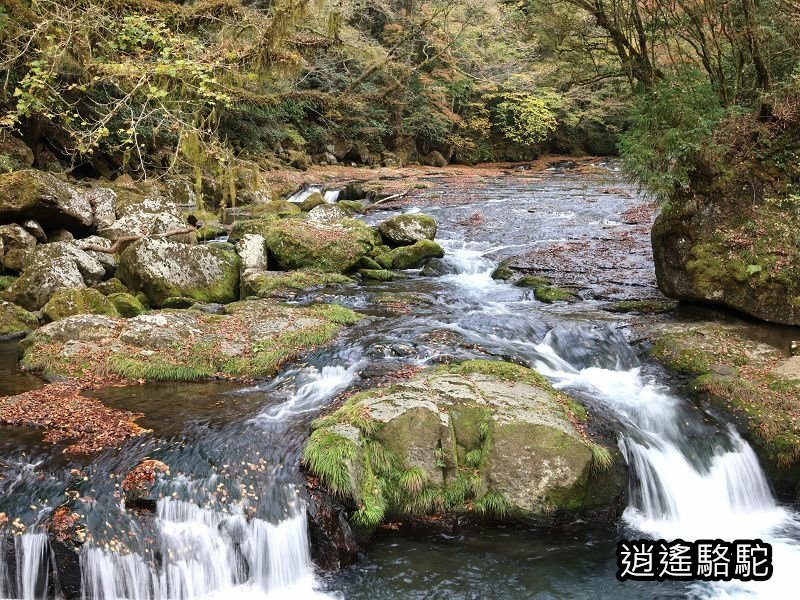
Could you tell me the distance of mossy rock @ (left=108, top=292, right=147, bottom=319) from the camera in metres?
10.4

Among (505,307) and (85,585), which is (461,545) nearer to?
(85,585)

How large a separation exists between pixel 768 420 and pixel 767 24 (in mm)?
5982

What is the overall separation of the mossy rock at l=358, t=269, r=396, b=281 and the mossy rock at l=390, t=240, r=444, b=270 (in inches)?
26.8

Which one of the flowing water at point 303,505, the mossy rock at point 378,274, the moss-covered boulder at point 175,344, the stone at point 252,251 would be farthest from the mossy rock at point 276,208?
the flowing water at point 303,505

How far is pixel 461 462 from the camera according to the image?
593cm

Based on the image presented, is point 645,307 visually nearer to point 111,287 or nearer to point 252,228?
point 252,228

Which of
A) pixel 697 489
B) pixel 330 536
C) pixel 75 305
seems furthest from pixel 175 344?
pixel 697 489

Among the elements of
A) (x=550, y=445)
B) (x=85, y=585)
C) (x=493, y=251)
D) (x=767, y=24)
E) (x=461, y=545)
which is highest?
(x=767, y=24)

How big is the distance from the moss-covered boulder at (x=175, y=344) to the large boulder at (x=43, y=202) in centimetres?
487

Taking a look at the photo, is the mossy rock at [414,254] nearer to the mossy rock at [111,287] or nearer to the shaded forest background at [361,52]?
the shaded forest background at [361,52]

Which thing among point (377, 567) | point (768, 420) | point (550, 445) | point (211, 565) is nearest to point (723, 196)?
point (768, 420)

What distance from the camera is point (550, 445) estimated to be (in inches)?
230

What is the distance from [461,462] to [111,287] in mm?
8369

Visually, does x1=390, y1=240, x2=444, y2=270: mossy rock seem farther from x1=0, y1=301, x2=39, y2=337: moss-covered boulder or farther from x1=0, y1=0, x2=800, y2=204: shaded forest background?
x1=0, y1=301, x2=39, y2=337: moss-covered boulder
